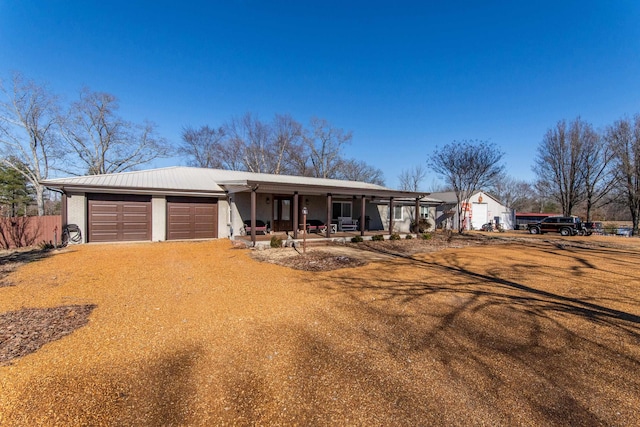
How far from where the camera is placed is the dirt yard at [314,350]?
2406 mm

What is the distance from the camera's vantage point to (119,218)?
12664 millimetres

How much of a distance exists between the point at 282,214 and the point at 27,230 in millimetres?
11148

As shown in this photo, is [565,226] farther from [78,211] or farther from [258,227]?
[78,211]

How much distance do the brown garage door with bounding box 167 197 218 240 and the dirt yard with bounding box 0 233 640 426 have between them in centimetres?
674

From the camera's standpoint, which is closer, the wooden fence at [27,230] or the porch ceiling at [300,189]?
the porch ceiling at [300,189]

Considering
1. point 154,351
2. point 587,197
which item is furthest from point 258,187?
point 587,197

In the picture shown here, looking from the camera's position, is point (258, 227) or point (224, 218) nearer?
point (258, 227)

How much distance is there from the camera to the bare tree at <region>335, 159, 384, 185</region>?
3665cm

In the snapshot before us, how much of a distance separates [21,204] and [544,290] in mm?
37398

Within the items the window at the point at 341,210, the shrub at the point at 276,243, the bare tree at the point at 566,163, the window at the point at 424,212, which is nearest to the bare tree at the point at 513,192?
the bare tree at the point at 566,163

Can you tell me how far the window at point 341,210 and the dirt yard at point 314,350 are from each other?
10.5m

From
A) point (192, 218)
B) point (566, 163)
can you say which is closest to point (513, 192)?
point (566, 163)

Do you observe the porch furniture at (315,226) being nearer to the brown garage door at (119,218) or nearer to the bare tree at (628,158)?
the brown garage door at (119,218)

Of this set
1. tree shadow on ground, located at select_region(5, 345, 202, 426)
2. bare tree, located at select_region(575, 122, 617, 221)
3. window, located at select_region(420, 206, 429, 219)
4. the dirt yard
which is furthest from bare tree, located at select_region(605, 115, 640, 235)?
tree shadow on ground, located at select_region(5, 345, 202, 426)
